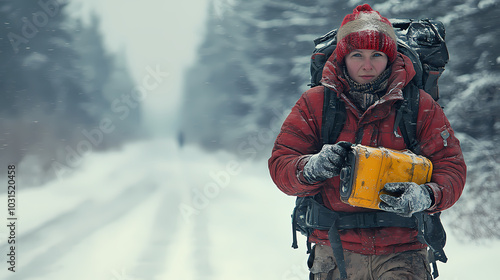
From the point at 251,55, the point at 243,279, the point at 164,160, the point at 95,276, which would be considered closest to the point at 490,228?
the point at 243,279

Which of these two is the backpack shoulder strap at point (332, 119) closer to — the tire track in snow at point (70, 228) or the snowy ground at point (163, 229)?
the snowy ground at point (163, 229)

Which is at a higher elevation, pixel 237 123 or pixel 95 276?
pixel 237 123

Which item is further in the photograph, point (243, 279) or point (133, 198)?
point (133, 198)

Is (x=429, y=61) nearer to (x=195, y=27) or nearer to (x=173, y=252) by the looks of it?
(x=173, y=252)

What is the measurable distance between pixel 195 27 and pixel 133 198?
10332mm

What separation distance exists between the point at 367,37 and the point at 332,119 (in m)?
0.46

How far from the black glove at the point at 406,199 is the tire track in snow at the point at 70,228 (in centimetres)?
553

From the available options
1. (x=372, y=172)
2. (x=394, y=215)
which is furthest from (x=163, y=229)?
(x=372, y=172)

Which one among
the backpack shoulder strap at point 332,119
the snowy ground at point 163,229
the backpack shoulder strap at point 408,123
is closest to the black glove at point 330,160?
the backpack shoulder strap at point 332,119

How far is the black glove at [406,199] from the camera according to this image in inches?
80.2

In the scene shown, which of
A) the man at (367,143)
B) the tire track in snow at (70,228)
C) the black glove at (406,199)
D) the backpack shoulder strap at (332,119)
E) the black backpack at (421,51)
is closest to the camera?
the black glove at (406,199)

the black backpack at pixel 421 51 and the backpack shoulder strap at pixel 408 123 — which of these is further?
the black backpack at pixel 421 51

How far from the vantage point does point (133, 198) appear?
34.2 feet

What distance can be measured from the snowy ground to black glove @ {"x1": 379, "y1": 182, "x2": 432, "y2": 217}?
4097 mm
